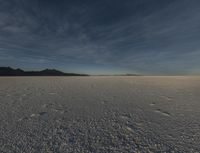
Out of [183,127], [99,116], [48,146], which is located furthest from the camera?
[99,116]

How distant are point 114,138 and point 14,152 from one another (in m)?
1.27

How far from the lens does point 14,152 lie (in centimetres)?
156

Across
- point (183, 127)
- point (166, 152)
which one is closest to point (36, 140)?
point (166, 152)

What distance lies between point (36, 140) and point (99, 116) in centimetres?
135

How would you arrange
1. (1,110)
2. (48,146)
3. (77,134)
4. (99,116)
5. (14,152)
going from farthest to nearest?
(1,110) → (99,116) → (77,134) → (48,146) → (14,152)

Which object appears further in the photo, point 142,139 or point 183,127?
point 183,127

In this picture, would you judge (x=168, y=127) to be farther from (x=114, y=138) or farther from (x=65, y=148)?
(x=65, y=148)

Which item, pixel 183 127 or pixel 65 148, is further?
pixel 183 127

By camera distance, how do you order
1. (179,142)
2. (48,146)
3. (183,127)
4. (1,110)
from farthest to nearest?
(1,110) < (183,127) < (179,142) < (48,146)

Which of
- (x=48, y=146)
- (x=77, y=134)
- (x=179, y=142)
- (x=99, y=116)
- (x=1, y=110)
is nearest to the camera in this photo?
(x=48, y=146)

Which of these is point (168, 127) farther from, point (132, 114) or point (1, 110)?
point (1, 110)

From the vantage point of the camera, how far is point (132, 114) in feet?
9.81

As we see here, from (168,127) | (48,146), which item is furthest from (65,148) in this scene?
(168,127)

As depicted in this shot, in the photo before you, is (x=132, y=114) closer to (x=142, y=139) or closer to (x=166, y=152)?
(x=142, y=139)
